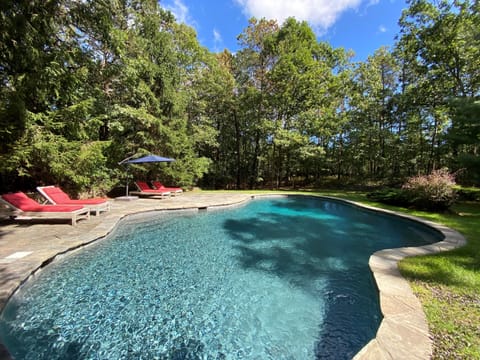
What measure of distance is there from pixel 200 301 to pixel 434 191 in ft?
32.0

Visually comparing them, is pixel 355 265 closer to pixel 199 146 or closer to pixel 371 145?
pixel 199 146

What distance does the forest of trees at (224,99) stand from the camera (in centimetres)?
692

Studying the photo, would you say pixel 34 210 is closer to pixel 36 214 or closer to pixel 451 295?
pixel 36 214

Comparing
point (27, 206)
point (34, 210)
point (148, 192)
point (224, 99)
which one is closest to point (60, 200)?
point (27, 206)

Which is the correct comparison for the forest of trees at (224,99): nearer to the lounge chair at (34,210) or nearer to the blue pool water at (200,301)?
the lounge chair at (34,210)

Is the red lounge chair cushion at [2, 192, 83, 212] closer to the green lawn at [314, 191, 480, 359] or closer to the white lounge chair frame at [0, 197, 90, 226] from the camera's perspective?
the white lounge chair frame at [0, 197, 90, 226]

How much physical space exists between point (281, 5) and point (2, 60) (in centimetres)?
1744

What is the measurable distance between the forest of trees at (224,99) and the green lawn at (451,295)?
7.77m

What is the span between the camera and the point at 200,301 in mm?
3158

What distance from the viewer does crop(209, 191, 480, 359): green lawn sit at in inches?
76.0

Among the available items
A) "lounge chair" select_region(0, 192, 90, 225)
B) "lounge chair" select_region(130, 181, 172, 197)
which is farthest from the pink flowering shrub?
"lounge chair" select_region(0, 192, 90, 225)

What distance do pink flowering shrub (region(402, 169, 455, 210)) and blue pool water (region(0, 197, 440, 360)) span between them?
3352 mm

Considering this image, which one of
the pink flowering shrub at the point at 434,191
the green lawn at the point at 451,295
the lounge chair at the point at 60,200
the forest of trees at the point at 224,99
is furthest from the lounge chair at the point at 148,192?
the pink flowering shrub at the point at 434,191

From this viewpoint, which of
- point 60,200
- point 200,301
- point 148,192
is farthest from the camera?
point 148,192
